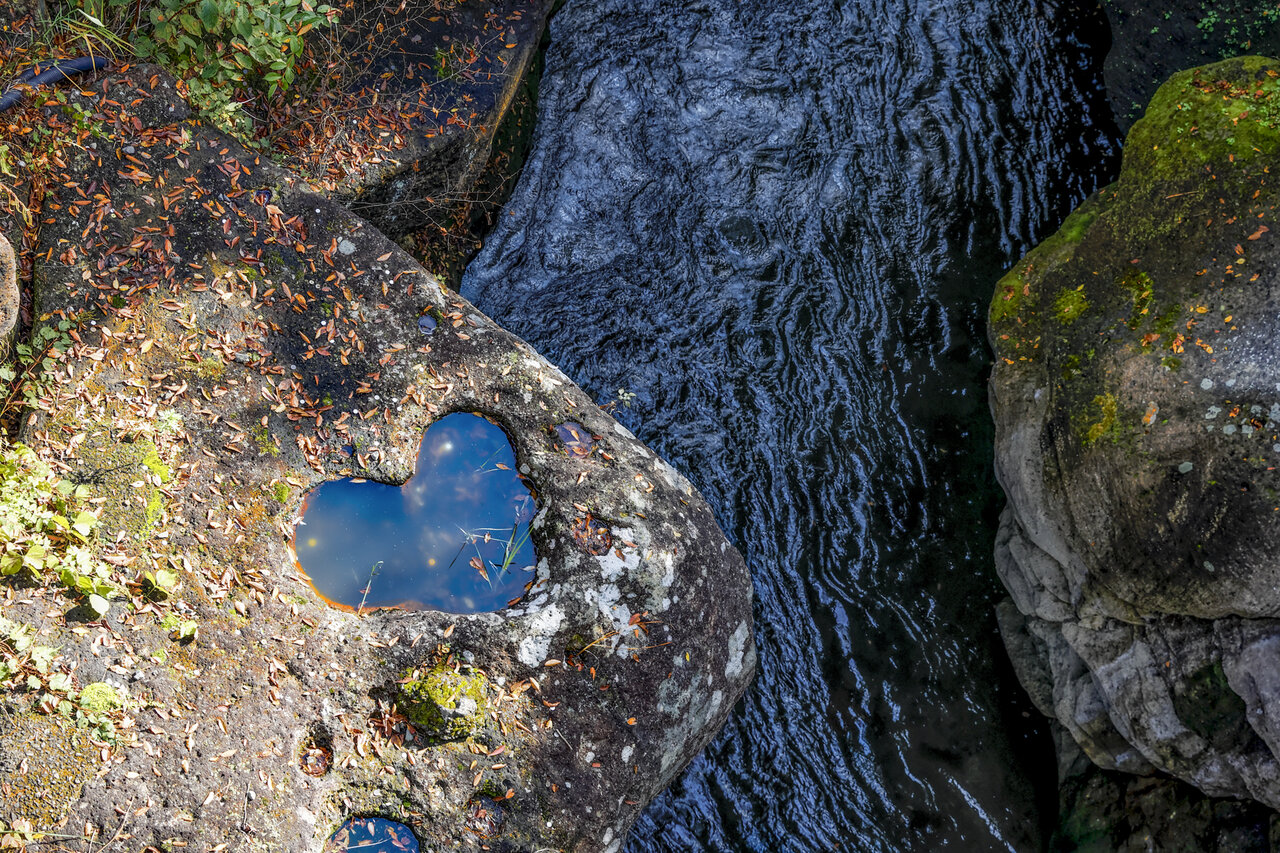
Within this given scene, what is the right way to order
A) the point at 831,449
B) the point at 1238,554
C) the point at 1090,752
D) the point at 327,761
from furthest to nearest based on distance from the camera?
1. the point at 831,449
2. the point at 1090,752
3. the point at 1238,554
4. the point at 327,761

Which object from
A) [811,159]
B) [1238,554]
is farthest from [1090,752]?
[811,159]

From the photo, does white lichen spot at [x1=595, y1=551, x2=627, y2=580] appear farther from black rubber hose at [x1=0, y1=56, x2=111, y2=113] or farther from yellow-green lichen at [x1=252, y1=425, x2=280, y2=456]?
black rubber hose at [x1=0, y1=56, x2=111, y2=113]

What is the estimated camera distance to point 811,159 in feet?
21.7

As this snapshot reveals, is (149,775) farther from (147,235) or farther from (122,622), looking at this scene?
(147,235)

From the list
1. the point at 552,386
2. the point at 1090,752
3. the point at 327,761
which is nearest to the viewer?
the point at 327,761

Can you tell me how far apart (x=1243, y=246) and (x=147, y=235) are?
7050mm

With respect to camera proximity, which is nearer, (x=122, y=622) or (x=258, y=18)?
(x=122, y=622)

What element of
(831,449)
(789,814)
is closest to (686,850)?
(789,814)

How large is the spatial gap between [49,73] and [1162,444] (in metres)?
7.46

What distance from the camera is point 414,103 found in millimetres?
6000

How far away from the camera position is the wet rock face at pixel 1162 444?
4.58 m

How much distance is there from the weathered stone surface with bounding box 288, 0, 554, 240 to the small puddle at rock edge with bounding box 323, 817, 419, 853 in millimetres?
4387

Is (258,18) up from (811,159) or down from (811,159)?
up

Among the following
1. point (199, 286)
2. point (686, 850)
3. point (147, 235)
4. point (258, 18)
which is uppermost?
point (258, 18)
